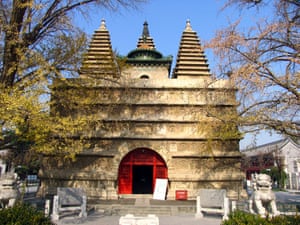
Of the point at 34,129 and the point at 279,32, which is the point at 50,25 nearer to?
the point at 34,129

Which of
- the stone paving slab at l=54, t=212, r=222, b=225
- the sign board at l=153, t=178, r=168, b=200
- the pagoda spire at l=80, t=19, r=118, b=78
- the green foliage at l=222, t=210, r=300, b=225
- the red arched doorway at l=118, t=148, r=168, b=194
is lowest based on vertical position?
the stone paving slab at l=54, t=212, r=222, b=225

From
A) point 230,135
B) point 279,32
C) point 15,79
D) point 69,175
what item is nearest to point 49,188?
point 69,175

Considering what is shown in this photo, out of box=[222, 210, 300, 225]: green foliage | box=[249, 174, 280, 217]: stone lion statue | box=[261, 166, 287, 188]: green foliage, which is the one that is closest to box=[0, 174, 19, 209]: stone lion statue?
box=[222, 210, 300, 225]: green foliage

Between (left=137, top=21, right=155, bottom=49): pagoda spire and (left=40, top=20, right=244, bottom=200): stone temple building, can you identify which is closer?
(left=40, top=20, right=244, bottom=200): stone temple building

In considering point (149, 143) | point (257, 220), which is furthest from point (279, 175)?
point (257, 220)

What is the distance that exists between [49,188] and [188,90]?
9300mm

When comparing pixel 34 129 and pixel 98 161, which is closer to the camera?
pixel 34 129

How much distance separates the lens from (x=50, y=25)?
32.5 ft

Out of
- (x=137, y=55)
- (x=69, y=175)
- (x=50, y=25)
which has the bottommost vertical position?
(x=69, y=175)

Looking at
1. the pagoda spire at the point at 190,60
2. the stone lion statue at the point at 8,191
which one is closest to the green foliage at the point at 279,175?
the pagoda spire at the point at 190,60

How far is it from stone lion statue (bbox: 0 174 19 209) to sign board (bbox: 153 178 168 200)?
725 centimetres

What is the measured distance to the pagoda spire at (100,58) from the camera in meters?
12.2

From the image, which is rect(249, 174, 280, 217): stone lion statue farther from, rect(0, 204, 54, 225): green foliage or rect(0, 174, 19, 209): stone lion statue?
rect(0, 174, 19, 209): stone lion statue

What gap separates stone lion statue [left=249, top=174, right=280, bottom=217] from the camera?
26.7 feet
